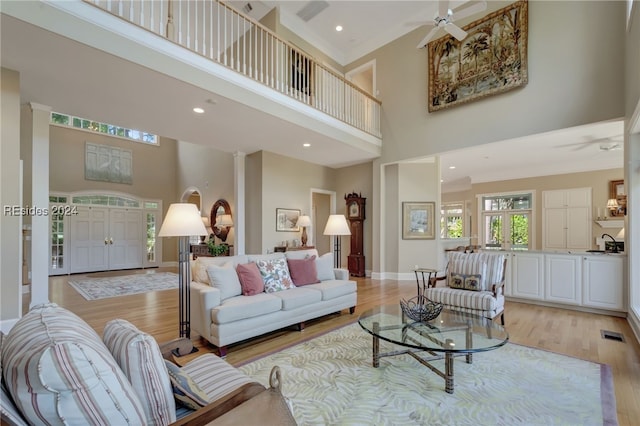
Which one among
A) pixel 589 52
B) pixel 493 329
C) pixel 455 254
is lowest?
pixel 493 329

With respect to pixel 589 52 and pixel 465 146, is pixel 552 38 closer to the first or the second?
pixel 589 52

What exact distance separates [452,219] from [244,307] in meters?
10.3

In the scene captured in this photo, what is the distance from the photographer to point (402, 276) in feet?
22.5

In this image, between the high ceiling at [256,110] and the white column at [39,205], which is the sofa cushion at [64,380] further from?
the white column at [39,205]

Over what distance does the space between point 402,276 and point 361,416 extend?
5.20 m

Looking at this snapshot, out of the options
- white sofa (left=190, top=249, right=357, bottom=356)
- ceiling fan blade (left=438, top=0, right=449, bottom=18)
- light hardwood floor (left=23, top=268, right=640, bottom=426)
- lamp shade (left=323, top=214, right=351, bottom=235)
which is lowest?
light hardwood floor (left=23, top=268, right=640, bottom=426)

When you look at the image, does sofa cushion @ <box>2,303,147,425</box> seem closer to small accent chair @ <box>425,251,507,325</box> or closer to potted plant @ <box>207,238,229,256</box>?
small accent chair @ <box>425,251,507,325</box>

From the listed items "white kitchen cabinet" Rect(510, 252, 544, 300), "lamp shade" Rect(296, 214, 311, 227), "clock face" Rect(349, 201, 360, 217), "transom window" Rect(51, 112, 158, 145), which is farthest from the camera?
"transom window" Rect(51, 112, 158, 145)

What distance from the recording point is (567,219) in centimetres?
805

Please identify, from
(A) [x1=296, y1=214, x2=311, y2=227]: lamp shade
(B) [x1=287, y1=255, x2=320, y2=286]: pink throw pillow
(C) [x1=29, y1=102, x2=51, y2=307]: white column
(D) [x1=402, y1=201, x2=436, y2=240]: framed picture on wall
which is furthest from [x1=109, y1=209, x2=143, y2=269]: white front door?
(D) [x1=402, y1=201, x2=436, y2=240]: framed picture on wall

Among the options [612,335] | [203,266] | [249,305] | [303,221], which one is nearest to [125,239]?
[303,221]

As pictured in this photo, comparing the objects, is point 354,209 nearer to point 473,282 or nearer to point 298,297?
point 473,282

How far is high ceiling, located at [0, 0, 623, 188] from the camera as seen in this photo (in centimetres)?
314

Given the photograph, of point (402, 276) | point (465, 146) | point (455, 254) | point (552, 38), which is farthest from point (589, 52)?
point (402, 276)
